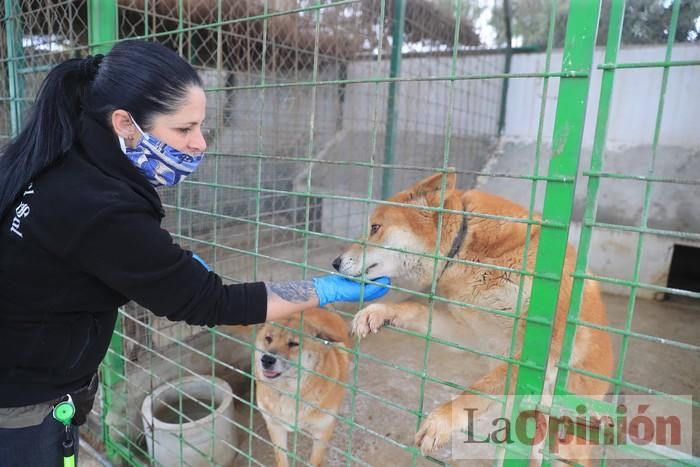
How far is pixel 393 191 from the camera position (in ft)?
19.6

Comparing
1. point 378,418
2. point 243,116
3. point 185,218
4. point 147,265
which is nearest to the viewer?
point 147,265

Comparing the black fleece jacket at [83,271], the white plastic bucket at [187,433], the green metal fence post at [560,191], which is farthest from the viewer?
the white plastic bucket at [187,433]

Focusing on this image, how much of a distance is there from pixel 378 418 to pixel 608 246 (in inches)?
177

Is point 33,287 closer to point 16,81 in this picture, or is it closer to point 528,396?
point 528,396

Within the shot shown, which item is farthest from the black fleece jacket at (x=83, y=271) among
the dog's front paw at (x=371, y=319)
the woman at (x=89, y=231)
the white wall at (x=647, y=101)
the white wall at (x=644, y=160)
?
the white wall at (x=647, y=101)

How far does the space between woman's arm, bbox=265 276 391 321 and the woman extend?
0.03 metres

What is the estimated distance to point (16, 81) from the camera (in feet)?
10.8

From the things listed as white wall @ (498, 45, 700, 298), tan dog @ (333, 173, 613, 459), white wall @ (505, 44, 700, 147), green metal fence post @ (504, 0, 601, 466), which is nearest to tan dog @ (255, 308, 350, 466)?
tan dog @ (333, 173, 613, 459)

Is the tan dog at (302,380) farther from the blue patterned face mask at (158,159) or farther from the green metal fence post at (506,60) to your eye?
the green metal fence post at (506,60)

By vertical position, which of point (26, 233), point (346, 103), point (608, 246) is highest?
point (346, 103)

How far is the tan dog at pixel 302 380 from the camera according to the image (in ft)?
9.43

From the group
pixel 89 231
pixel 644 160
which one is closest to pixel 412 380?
pixel 89 231

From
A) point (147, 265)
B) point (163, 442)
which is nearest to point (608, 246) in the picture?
point (163, 442)

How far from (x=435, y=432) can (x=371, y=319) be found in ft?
1.59
